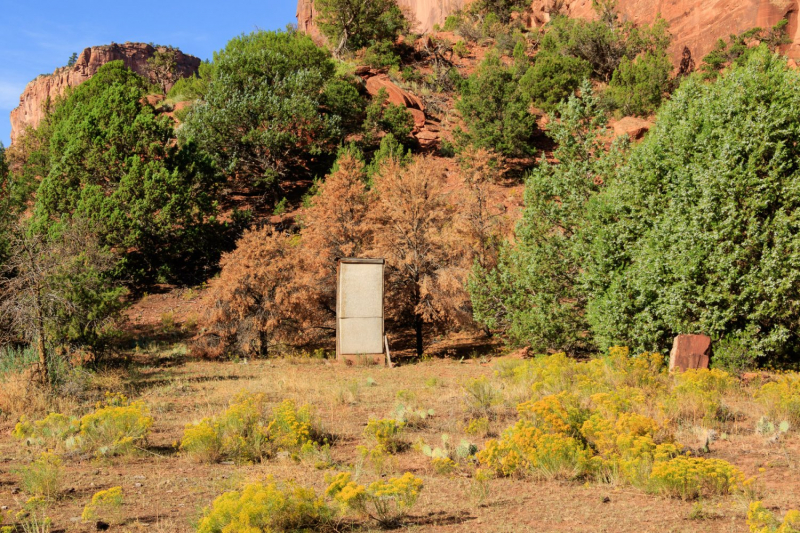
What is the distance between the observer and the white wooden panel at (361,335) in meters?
19.5

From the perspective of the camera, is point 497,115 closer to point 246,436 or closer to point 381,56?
point 381,56

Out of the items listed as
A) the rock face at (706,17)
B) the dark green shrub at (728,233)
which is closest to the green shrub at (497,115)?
the rock face at (706,17)

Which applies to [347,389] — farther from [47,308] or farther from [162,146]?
[162,146]

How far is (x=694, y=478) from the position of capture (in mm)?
6090

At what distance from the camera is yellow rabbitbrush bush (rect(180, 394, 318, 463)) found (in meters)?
7.99

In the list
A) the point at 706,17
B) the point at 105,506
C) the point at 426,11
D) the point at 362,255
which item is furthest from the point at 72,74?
the point at 105,506

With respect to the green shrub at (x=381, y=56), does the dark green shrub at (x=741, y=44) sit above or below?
below

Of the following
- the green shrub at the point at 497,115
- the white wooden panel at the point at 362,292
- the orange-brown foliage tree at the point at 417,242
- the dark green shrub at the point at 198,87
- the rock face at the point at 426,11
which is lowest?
the white wooden panel at the point at 362,292

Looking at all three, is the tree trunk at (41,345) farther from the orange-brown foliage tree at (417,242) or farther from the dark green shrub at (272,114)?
the dark green shrub at (272,114)

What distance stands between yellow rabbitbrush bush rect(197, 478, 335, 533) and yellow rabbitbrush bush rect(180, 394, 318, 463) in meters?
2.14

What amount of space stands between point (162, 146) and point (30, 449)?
2457cm

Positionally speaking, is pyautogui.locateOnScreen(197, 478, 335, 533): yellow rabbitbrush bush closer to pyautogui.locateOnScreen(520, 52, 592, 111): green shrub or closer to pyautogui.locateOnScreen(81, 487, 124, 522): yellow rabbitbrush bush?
pyautogui.locateOnScreen(81, 487, 124, 522): yellow rabbitbrush bush

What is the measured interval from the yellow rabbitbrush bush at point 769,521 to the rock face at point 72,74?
119176 millimetres

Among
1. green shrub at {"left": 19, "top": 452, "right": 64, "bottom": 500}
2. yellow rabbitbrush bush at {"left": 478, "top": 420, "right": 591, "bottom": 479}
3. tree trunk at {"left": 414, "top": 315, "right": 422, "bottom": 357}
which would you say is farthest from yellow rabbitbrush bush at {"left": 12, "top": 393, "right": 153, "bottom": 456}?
tree trunk at {"left": 414, "top": 315, "right": 422, "bottom": 357}
